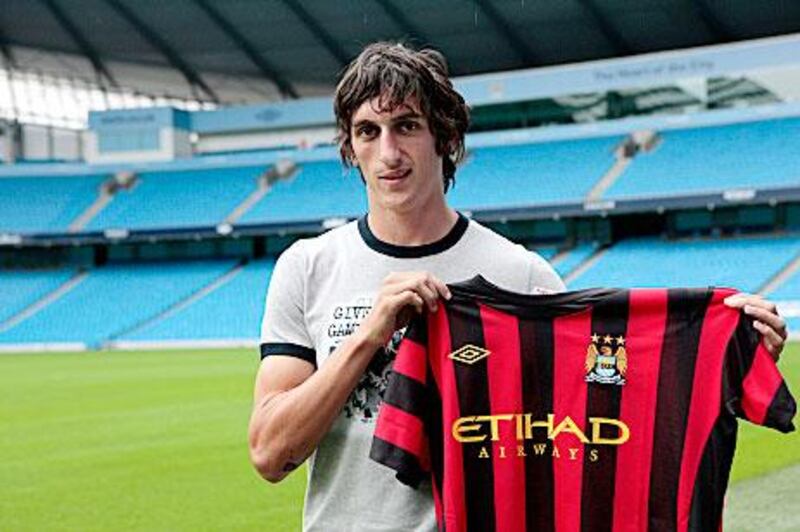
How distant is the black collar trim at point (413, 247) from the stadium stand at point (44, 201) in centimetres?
4217

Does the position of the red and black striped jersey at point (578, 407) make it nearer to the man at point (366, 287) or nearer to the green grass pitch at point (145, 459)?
the man at point (366, 287)

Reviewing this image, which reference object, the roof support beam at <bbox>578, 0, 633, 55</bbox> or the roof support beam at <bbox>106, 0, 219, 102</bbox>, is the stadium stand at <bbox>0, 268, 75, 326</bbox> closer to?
the roof support beam at <bbox>106, 0, 219, 102</bbox>

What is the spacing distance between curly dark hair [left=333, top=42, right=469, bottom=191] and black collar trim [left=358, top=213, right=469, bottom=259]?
20 centimetres

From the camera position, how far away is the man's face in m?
2.58

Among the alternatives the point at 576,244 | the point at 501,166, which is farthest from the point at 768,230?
the point at 501,166

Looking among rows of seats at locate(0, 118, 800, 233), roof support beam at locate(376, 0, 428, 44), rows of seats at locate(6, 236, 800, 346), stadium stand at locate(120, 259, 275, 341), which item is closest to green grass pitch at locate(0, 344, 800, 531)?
rows of seats at locate(6, 236, 800, 346)

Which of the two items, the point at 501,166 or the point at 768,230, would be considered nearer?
the point at 768,230

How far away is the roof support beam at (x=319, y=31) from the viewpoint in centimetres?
3709

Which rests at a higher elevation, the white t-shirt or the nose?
the nose

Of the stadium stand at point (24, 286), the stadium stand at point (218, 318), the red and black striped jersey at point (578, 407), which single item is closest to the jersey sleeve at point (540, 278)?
the red and black striped jersey at point (578, 407)

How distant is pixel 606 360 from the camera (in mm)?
2885

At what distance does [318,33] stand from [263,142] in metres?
7.02

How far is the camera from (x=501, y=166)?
132ft

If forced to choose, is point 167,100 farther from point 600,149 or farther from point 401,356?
point 401,356
